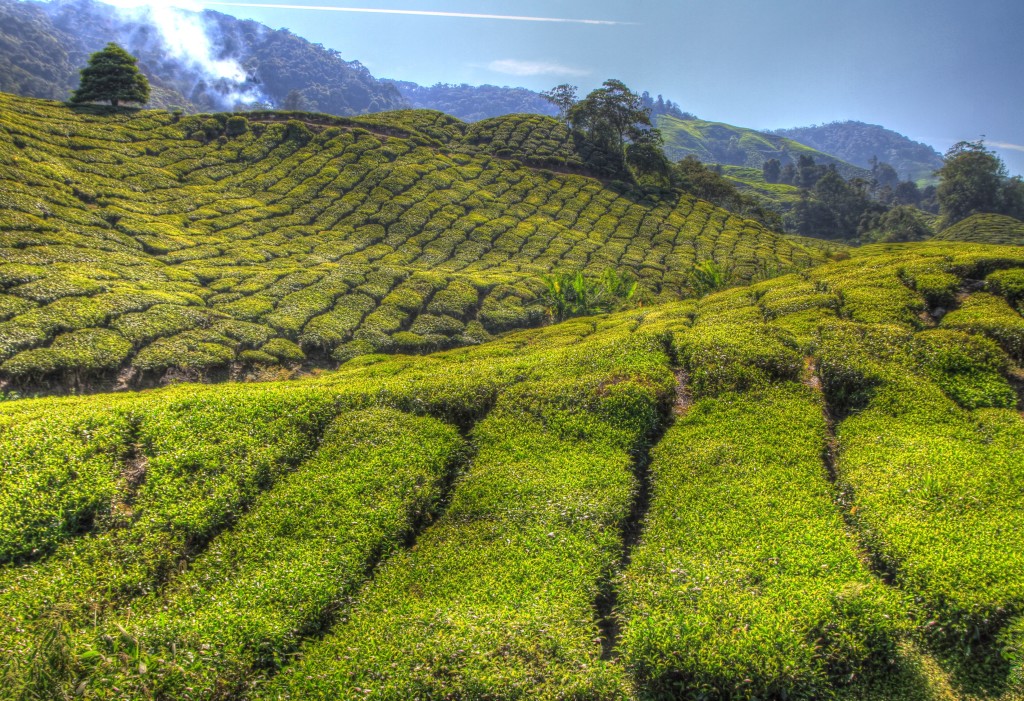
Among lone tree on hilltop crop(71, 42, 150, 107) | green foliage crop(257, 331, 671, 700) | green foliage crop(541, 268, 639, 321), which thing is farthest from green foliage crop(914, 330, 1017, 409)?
lone tree on hilltop crop(71, 42, 150, 107)

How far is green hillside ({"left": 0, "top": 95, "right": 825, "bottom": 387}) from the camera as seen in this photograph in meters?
19.7

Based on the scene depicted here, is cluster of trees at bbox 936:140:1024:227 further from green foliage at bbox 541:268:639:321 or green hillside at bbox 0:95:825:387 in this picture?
green foliage at bbox 541:268:639:321

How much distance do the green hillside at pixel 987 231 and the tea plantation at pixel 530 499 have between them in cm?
5362

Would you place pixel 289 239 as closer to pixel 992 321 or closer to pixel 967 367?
pixel 967 367

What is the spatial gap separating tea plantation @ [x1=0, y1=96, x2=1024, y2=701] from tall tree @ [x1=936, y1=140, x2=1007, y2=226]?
261 feet

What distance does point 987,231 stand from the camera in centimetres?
6419

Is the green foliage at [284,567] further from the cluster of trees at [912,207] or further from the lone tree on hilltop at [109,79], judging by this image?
the cluster of trees at [912,207]

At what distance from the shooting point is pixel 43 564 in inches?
323

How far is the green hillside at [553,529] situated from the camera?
6.58 m

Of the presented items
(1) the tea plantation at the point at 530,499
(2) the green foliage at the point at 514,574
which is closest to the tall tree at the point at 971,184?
(1) the tea plantation at the point at 530,499

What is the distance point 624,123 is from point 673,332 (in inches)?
1962

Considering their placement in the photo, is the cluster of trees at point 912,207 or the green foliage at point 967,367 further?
the cluster of trees at point 912,207

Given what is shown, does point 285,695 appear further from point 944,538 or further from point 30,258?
point 30,258

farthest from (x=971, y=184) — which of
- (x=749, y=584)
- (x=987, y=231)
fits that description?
(x=749, y=584)
